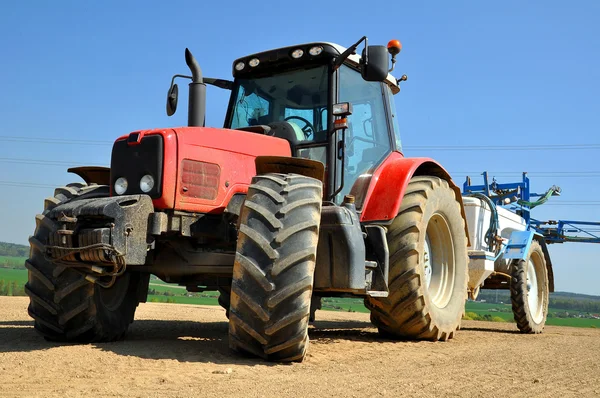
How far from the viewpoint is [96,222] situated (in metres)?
4.92

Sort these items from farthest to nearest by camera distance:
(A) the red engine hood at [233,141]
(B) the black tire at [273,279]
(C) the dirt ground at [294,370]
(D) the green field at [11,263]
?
(D) the green field at [11,263] < (A) the red engine hood at [233,141] < (B) the black tire at [273,279] < (C) the dirt ground at [294,370]

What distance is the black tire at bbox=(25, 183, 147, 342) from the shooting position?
5609 mm

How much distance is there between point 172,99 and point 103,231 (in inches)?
77.0

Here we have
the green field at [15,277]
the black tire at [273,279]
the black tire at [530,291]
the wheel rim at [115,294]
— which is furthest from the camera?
the green field at [15,277]

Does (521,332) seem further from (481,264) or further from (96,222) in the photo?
(96,222)

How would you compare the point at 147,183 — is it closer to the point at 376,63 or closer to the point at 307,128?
the point at 307,128

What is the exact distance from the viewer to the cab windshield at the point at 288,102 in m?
6.27

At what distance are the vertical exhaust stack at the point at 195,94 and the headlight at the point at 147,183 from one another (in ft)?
3.20

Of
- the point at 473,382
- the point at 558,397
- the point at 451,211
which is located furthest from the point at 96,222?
the point at 451,211

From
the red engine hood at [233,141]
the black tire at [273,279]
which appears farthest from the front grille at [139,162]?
the black tire at [273,279]

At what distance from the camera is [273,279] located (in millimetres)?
4395

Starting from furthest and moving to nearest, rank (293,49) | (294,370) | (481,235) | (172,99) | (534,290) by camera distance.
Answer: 1. (534,290)
2. (481,235)
3. (293,49)
4. (172,99)
5. (294,370)

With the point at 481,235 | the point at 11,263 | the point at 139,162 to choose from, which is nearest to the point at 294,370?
the point at 139,162

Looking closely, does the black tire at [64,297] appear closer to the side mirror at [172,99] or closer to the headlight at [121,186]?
the headlight at [121,186]
